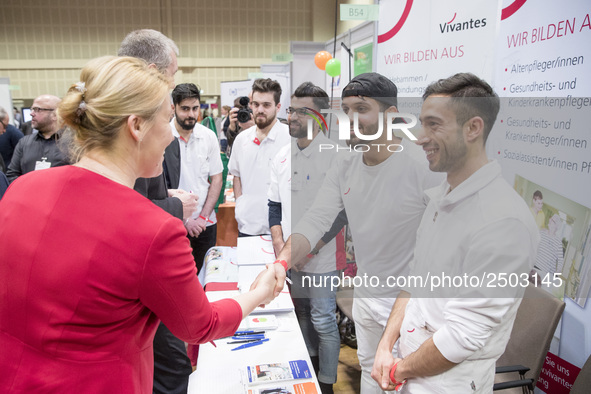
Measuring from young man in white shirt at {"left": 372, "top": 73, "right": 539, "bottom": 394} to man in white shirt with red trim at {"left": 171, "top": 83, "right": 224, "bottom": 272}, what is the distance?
7.00 ft

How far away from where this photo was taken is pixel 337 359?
179 cm

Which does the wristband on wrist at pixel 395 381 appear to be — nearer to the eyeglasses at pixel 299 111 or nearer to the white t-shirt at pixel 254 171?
the eyeglasses at pixel 299 111

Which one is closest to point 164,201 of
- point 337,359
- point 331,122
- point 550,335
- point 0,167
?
point 331,122

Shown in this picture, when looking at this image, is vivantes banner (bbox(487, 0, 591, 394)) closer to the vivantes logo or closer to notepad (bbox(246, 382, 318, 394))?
the vivantes logo

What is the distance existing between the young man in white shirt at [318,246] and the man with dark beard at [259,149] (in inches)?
28.8

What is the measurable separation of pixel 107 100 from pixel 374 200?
2.55ft

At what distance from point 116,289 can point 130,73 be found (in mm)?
435

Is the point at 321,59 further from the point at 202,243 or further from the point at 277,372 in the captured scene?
the point at 277,372

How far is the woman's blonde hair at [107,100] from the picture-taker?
2.78 feet

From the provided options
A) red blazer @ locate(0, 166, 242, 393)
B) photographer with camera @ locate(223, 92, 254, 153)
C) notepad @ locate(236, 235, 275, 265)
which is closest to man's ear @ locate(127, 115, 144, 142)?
red blazer @ locate(0, 166, 242, 393)

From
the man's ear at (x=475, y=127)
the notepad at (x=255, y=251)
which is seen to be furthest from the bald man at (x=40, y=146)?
the man's ear at (x=475, y=127)

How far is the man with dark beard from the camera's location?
2775 millimetres

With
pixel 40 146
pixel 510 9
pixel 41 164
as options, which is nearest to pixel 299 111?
pixel 510 9

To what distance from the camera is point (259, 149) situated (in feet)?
9.34
